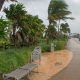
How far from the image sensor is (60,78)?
11617mm

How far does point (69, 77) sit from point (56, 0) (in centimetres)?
2414

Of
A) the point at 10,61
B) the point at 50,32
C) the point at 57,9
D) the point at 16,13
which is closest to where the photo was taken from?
the point at 10,61

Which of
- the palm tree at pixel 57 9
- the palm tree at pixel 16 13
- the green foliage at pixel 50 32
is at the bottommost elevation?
the green foliage at pixel 50 32

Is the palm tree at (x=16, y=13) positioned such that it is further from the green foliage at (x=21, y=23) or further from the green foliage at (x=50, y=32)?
the green foliage at (x=50, y=32)

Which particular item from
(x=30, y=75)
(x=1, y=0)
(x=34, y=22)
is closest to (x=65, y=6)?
(x=34, y=22)

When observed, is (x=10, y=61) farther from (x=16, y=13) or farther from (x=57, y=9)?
(x=57, y=9)

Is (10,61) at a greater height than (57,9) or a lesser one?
lesser

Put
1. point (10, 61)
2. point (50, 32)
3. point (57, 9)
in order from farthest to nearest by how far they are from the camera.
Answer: point (57, 9), point (50, 32), point (10, 61)

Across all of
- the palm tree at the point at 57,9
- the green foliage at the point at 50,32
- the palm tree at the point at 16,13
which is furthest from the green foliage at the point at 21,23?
the palm tree at the point at 57,9

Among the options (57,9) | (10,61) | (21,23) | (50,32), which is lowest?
(10,61)

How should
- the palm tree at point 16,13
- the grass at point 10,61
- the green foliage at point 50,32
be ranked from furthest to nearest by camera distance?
the green foliage at point 50,32, the palm tree at point 16,13, the grass at point 10,61

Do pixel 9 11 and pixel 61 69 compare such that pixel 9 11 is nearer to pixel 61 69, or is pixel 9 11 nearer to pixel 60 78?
pixel 61 69

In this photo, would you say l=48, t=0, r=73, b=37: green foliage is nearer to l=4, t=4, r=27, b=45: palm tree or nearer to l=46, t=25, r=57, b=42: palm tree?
l=46, t=25, r=57, b=42: palm tree

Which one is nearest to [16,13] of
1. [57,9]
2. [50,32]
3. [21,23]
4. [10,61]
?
[21,23]
